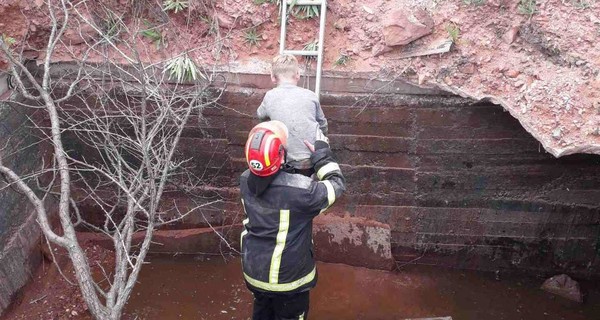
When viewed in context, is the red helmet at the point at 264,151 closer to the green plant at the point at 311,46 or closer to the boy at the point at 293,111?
the boy at the point at 293,111

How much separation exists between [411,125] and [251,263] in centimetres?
227

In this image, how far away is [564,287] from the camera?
5727 mm

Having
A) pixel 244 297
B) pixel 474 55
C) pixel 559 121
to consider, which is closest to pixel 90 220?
pixel 244 297

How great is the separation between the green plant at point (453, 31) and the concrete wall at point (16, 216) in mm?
4003

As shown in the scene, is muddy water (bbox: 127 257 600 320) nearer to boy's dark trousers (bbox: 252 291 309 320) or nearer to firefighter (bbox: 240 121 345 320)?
boy's dark trousers (bbox: 252 291 309 320)

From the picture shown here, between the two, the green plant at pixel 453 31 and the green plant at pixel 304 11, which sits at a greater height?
A: the green plant at pixel 304 11

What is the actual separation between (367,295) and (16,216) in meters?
3.44

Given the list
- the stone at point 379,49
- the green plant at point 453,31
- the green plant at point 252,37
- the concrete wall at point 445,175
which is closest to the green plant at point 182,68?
the concrete wall at point 445,175

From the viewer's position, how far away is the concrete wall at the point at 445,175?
5.23 meters

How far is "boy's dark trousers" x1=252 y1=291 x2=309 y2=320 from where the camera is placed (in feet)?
12.9

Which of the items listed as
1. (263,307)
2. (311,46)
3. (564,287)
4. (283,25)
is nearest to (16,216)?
(263,307)

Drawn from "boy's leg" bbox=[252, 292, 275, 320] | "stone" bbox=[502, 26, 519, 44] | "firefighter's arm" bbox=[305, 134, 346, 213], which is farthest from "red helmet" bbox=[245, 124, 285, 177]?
"stone" bbox=[502, 26, 519, 44]

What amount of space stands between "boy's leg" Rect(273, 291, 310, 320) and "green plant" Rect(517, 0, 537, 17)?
3.08m

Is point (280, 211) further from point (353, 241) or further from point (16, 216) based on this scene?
point (16, 216)
